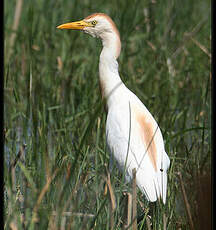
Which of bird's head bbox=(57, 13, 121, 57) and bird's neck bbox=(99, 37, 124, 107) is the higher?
bird's head bbox=(57, 13, 121, 57)

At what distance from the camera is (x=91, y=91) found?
10.9ft

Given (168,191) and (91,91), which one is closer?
(168,191)

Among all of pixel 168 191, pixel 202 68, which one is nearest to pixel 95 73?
pixel 202 68

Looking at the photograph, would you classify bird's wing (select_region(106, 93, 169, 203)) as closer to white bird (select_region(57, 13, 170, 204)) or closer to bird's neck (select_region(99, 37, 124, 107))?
white bird (select_region(57, 13, 170, 204))

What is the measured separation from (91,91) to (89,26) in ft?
1.86

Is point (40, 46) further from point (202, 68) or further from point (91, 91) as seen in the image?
point (202, 68)

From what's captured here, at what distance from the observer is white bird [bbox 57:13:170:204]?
2389mm

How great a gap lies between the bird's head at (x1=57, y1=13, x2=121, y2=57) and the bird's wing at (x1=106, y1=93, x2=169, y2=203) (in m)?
0.29

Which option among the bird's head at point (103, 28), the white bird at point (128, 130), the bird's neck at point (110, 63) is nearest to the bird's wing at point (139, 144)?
the white bird at point (128, 130)

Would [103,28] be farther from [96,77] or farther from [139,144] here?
[96,77]

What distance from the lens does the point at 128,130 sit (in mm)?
2559

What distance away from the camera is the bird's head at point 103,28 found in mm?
2729

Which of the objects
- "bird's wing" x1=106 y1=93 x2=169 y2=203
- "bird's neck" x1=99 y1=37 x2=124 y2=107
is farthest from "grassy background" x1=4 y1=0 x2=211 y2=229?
"bird's neck" x1=99 y1=37 x2=124 y2=107

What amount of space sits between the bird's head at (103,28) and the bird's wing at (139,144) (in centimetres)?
29
